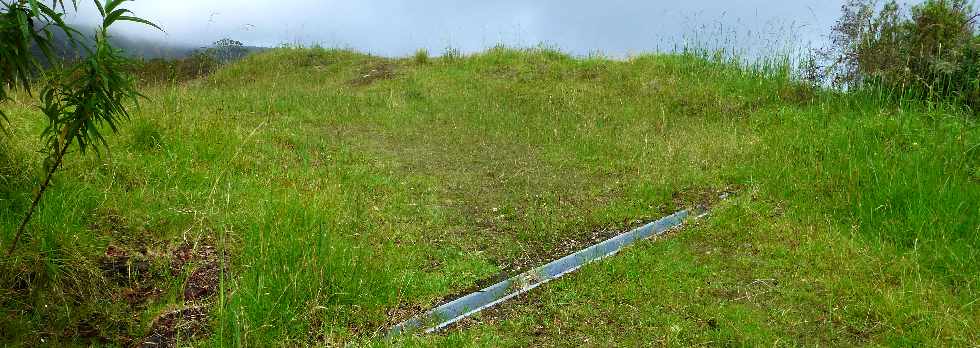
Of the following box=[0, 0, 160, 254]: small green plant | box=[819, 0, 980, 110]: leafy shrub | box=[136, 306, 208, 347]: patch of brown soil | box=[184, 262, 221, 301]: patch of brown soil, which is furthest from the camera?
box=[819, 0, 980, 110]: leafy shrub

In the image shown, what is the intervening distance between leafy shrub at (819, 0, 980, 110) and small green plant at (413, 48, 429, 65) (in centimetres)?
680

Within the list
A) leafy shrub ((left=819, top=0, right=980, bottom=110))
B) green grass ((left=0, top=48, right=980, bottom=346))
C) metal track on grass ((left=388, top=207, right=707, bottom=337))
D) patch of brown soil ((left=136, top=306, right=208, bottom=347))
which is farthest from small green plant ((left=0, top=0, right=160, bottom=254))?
leafy shrub ((left=819, top=0, right=980, bottom=110))

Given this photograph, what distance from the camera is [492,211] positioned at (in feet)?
21.0

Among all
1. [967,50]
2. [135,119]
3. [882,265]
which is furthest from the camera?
[967,50]

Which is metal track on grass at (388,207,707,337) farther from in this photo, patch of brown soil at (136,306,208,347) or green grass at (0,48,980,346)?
patch of brown soil at (136,306,208,347)

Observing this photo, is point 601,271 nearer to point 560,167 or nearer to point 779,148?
point 560,167

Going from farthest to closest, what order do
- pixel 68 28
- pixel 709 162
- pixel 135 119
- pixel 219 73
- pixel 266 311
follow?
pixel 219 73
pixel 709 162
pixel 135 119
pixel 266 311
pixel 68 28

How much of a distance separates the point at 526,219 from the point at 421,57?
7.93 meters

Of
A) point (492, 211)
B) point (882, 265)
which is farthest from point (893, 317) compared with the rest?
point (492, 211)

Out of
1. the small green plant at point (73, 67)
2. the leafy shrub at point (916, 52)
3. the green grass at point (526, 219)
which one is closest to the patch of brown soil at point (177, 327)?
the green grass at point (526, 219)

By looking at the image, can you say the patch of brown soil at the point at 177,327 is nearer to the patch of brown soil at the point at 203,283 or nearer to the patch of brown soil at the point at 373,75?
the patch of brown soil at the point at 203,283

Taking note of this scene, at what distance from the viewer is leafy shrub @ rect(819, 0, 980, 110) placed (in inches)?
329

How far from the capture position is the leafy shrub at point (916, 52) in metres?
8.35

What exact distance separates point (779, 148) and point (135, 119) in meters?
6.46
